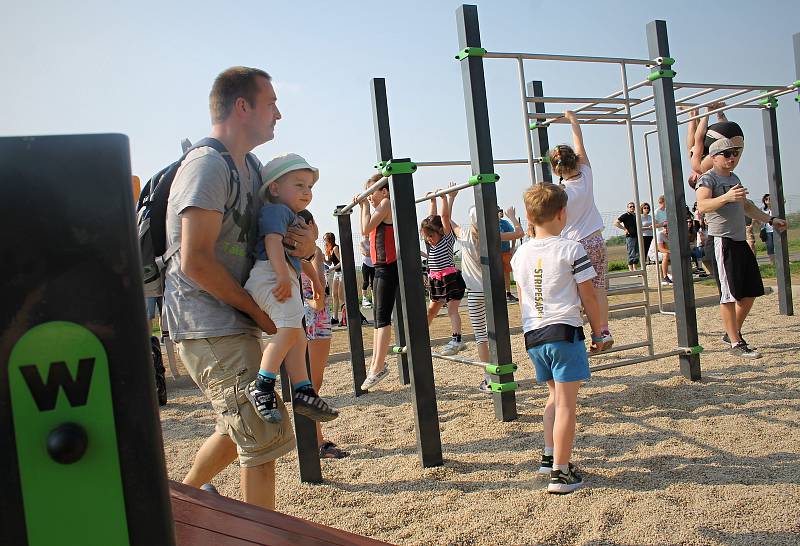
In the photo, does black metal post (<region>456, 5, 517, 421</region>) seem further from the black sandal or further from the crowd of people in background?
the black sandal

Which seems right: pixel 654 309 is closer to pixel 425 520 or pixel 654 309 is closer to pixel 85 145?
pixel 425 520

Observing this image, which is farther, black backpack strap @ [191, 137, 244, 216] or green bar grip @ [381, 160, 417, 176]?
green bar grip @ [381, 160, 417, 176]

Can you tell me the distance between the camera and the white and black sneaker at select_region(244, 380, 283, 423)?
2.11m

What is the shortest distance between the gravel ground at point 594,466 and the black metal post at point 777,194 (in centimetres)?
245

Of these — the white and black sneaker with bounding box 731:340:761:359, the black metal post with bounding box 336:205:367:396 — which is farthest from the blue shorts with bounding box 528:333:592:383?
the white and black sneaker with bounding box 731:340:761:359

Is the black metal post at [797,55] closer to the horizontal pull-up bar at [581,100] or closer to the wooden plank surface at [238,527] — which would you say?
the horizontal pull-up bar at [581,100]

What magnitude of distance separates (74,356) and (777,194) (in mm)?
8710

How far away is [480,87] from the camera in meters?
4.18

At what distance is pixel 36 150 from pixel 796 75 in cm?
815

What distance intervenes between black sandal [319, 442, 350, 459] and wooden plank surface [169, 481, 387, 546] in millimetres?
2351

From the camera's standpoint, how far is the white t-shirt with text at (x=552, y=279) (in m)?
3.13

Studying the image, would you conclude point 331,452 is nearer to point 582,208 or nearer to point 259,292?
point 259,292

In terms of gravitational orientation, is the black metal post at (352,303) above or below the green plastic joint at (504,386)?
above

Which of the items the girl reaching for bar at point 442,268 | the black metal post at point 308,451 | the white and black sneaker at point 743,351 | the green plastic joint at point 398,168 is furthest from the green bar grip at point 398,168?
the white and black sneaker at point 743,351
